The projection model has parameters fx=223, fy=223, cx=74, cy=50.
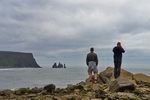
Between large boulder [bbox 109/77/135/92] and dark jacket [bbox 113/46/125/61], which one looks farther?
dark jacket [bbox 113/46/125/61]

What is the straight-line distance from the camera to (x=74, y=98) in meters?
10.9

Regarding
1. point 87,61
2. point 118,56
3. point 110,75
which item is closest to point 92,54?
point 87,61

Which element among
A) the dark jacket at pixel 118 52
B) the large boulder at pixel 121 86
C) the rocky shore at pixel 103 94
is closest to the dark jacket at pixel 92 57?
the dark jacket at pixel 118 52

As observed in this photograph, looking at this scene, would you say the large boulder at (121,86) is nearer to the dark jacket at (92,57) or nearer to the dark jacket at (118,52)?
the dark jacket at (118,52)

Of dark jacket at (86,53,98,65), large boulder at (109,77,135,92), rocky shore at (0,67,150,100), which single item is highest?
dark jacket at (86,53,98,65)

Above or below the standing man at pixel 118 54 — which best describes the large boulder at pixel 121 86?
below

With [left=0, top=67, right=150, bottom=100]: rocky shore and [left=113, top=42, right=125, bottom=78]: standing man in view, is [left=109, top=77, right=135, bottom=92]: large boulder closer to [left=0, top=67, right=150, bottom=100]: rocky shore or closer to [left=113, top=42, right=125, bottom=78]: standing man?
[left=0, top=67, right=150, bottom=100]: rocky shore

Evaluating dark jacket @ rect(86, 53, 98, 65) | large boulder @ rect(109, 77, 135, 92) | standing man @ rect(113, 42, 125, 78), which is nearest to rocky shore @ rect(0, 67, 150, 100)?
large boulder @ rect(109, 77, 135, 92)

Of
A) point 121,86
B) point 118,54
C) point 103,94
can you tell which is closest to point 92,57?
point 118,54

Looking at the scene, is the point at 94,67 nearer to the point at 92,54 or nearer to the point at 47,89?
the point at 92,54

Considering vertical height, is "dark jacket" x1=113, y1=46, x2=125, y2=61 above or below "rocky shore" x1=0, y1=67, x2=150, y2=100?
above

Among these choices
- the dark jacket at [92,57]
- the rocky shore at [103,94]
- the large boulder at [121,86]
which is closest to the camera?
the rocky shore at [103,94]

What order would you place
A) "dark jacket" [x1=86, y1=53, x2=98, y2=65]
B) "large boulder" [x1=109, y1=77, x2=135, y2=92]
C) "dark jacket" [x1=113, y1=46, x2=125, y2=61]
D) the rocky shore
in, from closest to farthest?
the rocky shore < "large boulder" [x1=109, y1=77, x2=135, y2=92] < "dark jacket" [x1=113, y1=46, x2=125, y2=61] < "dark jacket" [x1=86, y1=53, x2=98, y2=65]

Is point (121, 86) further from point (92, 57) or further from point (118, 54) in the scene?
point (92, 57)
